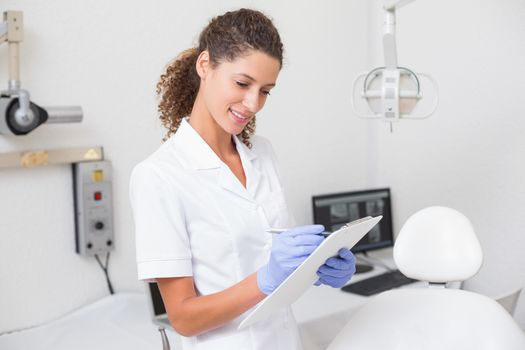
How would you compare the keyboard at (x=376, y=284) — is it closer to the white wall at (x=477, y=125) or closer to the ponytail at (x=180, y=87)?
the white wall at (x=477, y=125)

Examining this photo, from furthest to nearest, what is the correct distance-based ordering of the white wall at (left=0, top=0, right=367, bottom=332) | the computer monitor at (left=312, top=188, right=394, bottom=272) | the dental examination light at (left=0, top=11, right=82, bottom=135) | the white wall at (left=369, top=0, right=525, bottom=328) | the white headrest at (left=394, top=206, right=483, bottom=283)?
the computer monitor at (left=312, top=188, right=394, bottom=272) → the white wall at (left=369, top=0, right=525, bottom=328) → the white wall at (left=0, top=0, right=367, bottom=332) → the dental examination light at (left=0, top=11, right=82, bottom=135) → the white headrest at (left=394, top=206, right=483, bottom=283)

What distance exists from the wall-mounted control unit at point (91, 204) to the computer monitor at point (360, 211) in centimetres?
84

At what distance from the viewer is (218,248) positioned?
117cm

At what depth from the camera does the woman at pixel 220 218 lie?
1108 mm

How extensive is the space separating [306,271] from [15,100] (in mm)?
1064

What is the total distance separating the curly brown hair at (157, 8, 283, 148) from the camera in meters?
1.19

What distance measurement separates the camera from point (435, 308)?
1414 mm

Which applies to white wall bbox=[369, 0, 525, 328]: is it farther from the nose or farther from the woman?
the nose

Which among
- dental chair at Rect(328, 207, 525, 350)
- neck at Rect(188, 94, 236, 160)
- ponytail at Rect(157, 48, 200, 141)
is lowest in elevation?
dental chair at Rect(328, 207, 525, 350)

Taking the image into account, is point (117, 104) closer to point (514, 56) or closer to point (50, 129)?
point (50, 129)

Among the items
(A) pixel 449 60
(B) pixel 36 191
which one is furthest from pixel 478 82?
(B) pixel 36 191

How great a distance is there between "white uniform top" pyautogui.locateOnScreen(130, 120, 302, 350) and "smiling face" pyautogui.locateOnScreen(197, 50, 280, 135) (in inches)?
3.6

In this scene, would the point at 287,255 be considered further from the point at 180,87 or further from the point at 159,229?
the point at 180,87

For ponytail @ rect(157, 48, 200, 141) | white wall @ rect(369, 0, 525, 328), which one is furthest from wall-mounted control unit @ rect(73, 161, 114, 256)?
white wall @ rect(369, 0, 525, 328)
